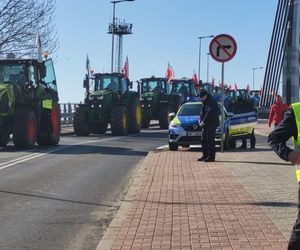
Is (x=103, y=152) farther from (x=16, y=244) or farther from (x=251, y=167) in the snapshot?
(x=16, y=244)

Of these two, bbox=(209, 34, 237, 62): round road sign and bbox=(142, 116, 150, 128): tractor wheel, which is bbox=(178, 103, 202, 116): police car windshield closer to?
bbox=(209, 34, 237, 62): round road sign

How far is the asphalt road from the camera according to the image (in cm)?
738

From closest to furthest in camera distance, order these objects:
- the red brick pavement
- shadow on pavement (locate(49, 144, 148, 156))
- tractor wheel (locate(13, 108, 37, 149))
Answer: the red brick pavement < shadow on pavement (locate(49, 144, 148, 156)) < tractor wheel (locate(13, 108, 37, 149))

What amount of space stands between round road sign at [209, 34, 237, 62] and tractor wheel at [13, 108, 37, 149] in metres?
6.72

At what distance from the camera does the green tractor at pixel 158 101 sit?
33844 millimetres

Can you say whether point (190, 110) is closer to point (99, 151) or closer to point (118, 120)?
point (99, 151)

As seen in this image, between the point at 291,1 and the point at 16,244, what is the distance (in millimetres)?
23993

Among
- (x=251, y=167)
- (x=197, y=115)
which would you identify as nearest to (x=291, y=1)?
(x=197, y=115)

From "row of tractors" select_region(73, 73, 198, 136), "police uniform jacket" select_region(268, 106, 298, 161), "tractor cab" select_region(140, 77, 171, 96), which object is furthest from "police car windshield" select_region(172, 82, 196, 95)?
"police uniform jacket" select_region(268, 106, 298, 161)

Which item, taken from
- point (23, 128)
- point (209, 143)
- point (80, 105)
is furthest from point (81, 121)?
point (209, 143)

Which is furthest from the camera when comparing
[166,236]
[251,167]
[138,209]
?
[251,167]

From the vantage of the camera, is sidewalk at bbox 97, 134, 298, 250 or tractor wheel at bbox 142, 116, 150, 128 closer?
sidewalk at bbox 97, 134, 298, 250

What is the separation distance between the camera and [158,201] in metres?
9.15

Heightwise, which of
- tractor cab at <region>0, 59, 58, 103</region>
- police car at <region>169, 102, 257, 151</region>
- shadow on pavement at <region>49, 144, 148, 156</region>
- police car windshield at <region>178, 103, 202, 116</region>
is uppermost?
tractor cab at <region>0, 59, 58, 103</region>
